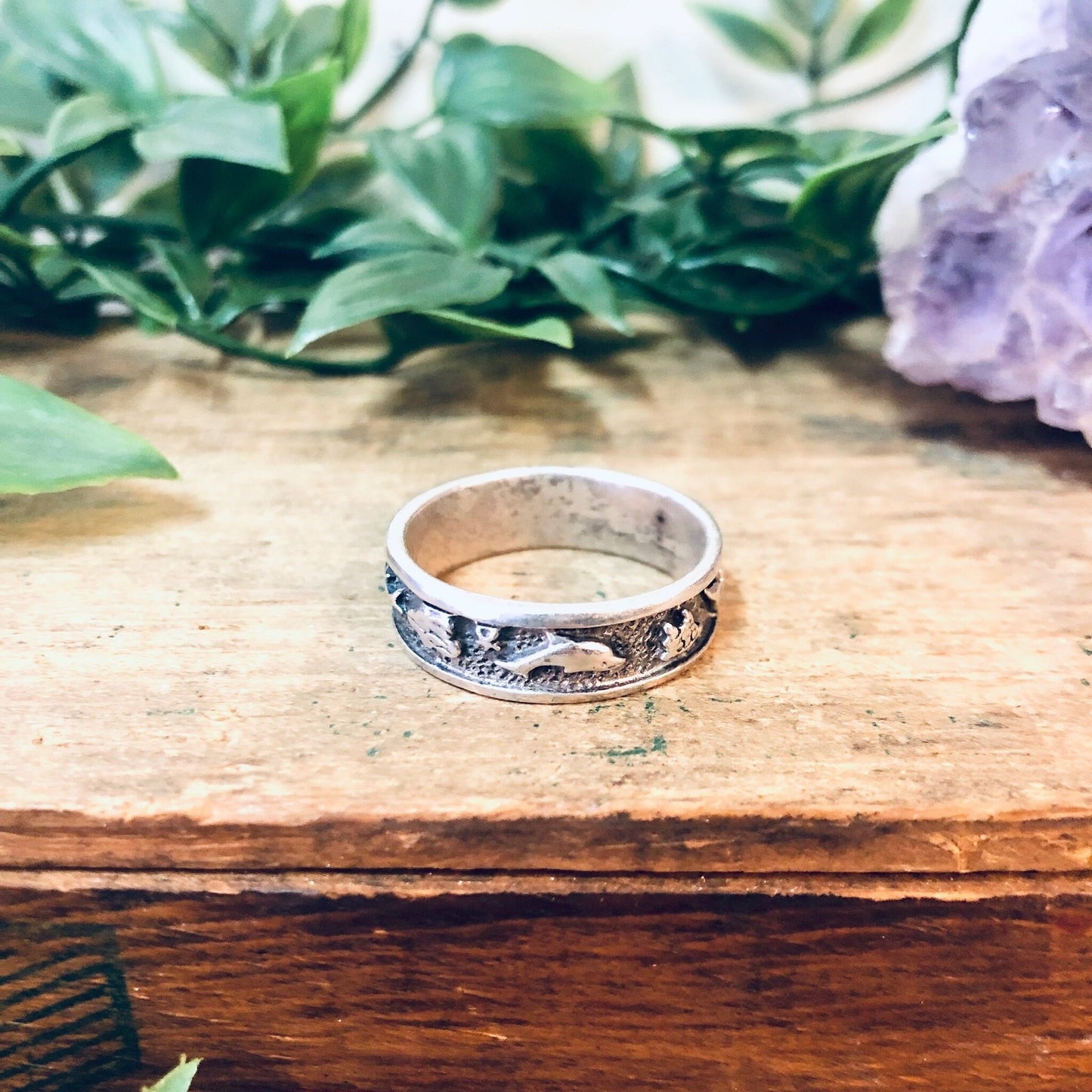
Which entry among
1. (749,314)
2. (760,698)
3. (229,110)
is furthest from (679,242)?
(760,698)

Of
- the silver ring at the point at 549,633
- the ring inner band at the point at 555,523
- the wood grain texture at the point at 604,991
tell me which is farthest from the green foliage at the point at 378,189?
the wood grain texture at the point at 604,991

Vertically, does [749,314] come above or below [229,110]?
below

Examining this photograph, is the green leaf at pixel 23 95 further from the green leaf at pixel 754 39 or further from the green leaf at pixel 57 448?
the green leaf at pixel 754 39

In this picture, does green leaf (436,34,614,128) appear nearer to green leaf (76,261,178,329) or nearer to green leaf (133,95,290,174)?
green leaf (133,95,290,174)

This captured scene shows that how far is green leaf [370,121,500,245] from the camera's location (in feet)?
2.33

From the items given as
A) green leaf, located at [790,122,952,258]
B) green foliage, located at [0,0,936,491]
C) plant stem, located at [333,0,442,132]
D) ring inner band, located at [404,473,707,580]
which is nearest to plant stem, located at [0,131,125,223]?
green foliage, located at [0,0,936,491]

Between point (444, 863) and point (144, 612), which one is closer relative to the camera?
point (444, 863)

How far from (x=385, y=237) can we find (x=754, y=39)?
0.42 metres

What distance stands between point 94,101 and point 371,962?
627mm

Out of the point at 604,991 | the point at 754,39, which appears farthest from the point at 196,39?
the point at 604,991

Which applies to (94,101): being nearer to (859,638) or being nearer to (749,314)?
(749,314)

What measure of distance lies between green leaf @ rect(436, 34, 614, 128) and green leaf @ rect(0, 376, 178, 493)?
0.42m

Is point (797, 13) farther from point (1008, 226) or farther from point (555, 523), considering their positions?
point (555, 523)

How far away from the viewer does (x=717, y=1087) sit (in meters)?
0.41
